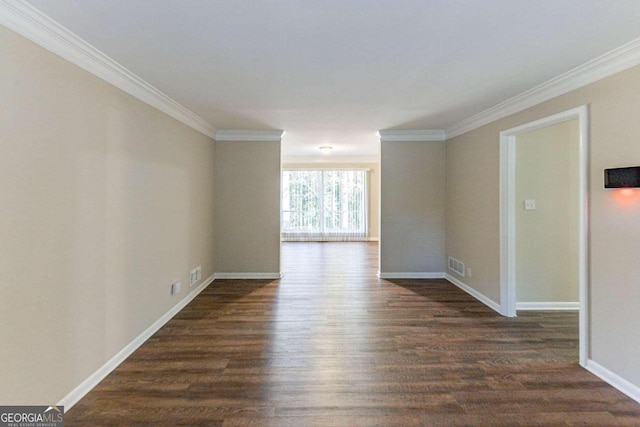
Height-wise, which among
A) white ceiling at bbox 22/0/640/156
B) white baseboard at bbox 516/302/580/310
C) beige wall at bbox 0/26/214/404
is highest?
white ceiling at bbox 22/0/640/156

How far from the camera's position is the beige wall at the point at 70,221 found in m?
1.71

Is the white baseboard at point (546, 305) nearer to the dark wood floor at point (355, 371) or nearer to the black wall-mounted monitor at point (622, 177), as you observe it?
the dark wood floor at point (355, 371)

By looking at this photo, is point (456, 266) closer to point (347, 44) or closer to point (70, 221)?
point (347, 44)

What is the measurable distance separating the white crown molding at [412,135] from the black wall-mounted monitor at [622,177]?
2.98 metres

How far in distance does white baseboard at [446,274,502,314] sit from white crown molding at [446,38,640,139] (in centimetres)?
219

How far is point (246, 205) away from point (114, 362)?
3.01m

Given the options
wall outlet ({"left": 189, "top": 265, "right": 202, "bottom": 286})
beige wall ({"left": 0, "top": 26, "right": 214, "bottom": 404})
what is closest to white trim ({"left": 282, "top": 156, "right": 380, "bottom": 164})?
wall outlet ({"left": 189, "top": 265, "right": 202, "bottom": 286})

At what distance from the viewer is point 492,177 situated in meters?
3.87

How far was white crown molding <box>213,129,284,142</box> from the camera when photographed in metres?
5.07

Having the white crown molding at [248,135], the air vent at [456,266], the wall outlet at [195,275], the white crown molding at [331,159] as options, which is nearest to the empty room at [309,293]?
the wall outlet at [195,275]

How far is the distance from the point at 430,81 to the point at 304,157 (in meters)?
6.16

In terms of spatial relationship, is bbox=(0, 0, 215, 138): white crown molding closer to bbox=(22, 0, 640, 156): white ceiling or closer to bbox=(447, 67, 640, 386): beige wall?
bbox=(22, 0, 640, 156): white ceiling

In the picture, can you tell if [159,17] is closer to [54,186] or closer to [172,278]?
[54,186]

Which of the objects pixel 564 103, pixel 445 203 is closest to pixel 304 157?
pixel 445 203
